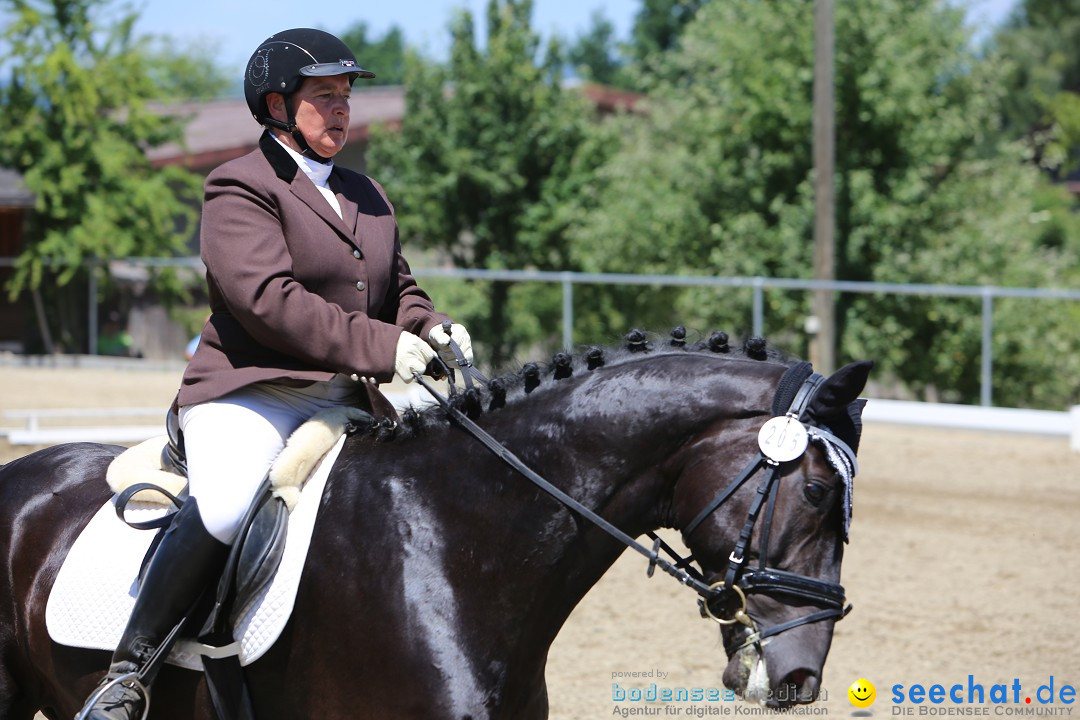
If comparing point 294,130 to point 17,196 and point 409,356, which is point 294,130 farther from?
point 17,196

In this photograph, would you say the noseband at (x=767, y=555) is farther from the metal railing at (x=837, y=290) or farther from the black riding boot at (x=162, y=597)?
the metal railing at (x=837, y=290)

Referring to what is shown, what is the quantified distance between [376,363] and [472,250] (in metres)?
18.9

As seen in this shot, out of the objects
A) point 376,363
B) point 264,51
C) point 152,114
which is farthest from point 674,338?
point 152,114

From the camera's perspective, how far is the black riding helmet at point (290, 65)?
304cm

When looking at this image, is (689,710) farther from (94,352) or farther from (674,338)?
(94,352)

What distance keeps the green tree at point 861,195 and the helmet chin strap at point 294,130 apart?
44.5ft

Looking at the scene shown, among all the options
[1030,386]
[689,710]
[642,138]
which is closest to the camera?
[689,710]

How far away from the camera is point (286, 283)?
2889 mm

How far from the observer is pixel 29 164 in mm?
Result: 21188

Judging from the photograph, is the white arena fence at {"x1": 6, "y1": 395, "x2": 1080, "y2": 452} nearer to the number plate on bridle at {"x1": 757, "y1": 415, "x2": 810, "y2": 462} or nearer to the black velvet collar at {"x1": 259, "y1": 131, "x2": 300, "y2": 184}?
the black velvet collar at {"x1": 259, "y1": 131, "x2": 300, "y2": 184}

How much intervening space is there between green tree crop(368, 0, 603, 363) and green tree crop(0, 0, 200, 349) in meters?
4.42

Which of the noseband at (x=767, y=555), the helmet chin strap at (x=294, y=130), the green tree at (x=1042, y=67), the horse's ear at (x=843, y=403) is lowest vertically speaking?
the noseband at (x=767, y=555)

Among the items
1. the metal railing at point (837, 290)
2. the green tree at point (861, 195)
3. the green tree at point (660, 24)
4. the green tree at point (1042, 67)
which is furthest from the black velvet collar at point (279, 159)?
the green tree at point (660, 24)

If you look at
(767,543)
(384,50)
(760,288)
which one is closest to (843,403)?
(767,543)
